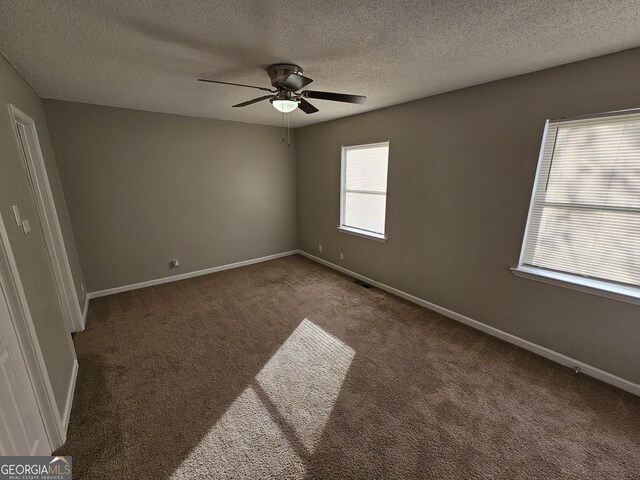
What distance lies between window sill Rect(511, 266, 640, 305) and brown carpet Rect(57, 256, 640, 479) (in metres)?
0.71

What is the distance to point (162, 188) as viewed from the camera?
3.76 metres

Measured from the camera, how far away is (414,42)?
1.68m

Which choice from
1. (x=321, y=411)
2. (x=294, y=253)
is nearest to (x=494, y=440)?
(x=321, y=411)

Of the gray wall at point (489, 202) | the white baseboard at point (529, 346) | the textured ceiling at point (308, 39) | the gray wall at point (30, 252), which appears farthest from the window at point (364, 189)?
the gray wall at point (30, 252)

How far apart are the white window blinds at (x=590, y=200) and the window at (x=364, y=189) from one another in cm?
173

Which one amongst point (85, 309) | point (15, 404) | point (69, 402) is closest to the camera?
point (15, 404)

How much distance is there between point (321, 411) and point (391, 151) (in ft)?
9.56

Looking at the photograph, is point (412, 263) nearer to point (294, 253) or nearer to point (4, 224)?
point (294, 253)

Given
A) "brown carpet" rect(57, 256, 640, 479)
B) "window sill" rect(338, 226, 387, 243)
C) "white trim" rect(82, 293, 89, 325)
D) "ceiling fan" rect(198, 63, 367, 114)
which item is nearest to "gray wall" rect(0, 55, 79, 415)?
"brown carpet" rect(57, 256, 640, 479)

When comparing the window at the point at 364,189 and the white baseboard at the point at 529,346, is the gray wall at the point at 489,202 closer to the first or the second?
the white baseboard at the point at 529,346

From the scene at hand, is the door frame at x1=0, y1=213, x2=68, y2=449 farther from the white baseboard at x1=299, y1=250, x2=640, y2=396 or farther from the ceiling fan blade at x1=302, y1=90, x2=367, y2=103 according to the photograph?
the white baseboard at x1=299, y1=250, x2=640, y2=396
